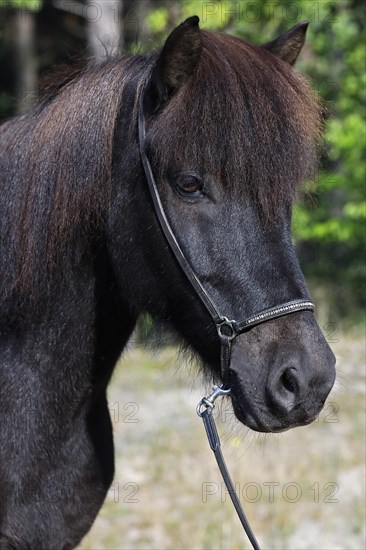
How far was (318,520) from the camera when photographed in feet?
18.1

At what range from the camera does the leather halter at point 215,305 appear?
8.61 feet

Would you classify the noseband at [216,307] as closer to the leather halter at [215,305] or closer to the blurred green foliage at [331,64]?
the leather halter at [215,305]

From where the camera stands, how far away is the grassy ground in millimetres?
5297

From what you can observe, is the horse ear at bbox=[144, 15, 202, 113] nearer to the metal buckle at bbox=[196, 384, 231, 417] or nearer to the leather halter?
the leather halter

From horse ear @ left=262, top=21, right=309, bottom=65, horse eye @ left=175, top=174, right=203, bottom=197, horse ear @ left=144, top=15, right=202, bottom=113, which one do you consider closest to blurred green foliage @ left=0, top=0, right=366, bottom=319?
horse ear @ left=262, top=21, right=309, bottom=65

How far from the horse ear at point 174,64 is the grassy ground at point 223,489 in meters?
2.01

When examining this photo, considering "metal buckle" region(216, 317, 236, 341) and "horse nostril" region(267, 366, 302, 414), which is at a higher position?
"metal buckle" region(216, 317, 236, 341)

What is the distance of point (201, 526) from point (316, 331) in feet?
10.2

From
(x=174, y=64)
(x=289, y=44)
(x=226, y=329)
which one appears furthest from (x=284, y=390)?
(x=289, y=44)

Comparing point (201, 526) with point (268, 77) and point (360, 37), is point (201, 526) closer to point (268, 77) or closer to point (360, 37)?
point (268, 77)

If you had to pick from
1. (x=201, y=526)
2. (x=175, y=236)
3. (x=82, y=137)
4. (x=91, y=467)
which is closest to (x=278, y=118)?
(x=175, y=236)

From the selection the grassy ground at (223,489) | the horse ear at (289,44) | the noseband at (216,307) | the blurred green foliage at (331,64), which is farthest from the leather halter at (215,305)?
the blurred green foliage at (331,64)

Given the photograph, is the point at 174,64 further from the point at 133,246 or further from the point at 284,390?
the point at 284,390

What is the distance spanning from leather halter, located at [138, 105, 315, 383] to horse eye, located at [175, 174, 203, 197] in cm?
10
